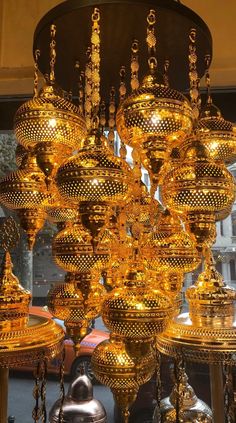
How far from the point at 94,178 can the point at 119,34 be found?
1.42 feet

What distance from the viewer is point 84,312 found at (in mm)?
978

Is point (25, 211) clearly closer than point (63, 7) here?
No

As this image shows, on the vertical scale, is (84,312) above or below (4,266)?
below

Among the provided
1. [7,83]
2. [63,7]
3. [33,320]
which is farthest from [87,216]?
[7,83]

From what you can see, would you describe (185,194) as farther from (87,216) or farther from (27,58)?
(27,58)

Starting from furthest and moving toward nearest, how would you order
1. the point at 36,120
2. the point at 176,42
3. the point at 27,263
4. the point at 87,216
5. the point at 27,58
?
the point at 27,263 → the point at 27,58 → the point at 176,42 → the point at 36,120 → the point at 87,216

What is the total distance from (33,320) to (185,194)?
2.20 ft

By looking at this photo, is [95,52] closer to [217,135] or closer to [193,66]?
[193,66]

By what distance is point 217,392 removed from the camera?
3.86 feet

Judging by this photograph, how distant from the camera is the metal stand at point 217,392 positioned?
1.15 metres

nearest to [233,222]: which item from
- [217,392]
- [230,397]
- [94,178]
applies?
[217,392]

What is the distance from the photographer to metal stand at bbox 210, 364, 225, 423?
115 cm

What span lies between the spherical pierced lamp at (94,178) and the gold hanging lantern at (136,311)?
19 cm

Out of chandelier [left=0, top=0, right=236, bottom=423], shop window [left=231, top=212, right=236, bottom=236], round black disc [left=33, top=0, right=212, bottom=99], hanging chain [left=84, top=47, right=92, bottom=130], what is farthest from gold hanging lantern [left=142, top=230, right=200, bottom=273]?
shop window [left=231, top=212, right=236, bottom=236]
